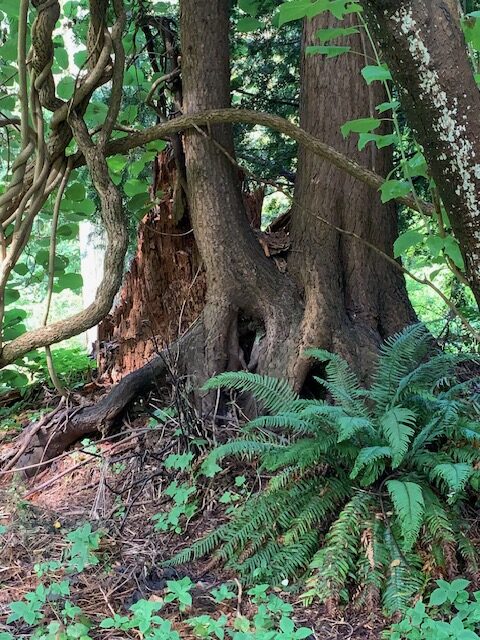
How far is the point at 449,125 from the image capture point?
1.21m

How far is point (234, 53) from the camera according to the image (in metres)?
5.08

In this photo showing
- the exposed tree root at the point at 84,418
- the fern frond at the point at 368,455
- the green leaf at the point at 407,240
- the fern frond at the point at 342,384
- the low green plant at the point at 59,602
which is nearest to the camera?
the green leaf at the point at 407,240

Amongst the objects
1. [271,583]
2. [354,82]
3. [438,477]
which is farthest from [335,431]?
[354,82]

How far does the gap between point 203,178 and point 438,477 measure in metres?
2.25

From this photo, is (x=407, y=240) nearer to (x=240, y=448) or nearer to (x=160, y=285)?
(x=240, y=448)

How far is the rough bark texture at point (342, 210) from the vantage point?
3695mm

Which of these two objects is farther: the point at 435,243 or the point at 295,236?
the point at 295,236

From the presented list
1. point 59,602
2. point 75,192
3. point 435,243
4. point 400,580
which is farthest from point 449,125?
point 75,192

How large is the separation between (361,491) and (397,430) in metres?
0.33

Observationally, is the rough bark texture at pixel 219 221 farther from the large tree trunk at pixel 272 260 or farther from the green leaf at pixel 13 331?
the green leaf at pixel 13 331

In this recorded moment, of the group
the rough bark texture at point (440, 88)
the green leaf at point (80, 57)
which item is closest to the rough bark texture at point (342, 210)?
the green leaf at point (80, 57)

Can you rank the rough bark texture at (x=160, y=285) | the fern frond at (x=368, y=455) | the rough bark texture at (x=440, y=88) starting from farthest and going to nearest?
1. the rough bark texture at (x=160, y=285)
2. the fern frond at (x=368, y=455)
3. the rough bark texture at (x=440, y=88)

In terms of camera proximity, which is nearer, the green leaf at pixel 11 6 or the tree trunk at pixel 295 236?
the green leaf at pixel 11 6

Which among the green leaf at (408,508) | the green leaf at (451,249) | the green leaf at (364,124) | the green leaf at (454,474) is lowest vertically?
the green leaf at (408,508)
